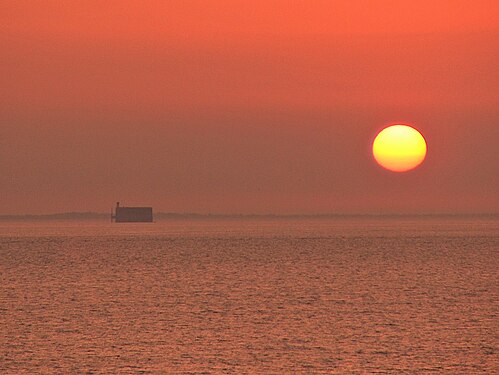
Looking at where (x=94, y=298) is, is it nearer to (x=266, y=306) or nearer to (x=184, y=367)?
(x=266, y=306)

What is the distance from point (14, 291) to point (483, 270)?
31067 millimetres

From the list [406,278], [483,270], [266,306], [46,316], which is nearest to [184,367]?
[46,316]

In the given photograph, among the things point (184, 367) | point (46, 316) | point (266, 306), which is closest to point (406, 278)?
point (266, 306)

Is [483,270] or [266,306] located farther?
[483,270]

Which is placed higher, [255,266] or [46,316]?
[255,266]

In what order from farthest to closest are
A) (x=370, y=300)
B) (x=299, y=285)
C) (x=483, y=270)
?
(x=483, y=270)
(x=299, y=285)
(x=370, y=300)

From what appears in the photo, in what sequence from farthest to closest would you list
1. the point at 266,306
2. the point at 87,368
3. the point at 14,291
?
the point at 14,291 < the point at 266,306 < the point at 87,368

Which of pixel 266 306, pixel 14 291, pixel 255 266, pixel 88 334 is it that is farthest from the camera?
A: pixel 255 266

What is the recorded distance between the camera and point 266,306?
3734 cm

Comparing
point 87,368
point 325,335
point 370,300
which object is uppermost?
point 370,300

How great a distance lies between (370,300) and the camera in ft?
132

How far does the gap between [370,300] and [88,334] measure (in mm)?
15112

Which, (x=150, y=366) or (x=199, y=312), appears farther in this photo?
(x=199, y=312)

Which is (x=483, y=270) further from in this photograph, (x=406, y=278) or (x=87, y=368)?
(x=87, y=368)
